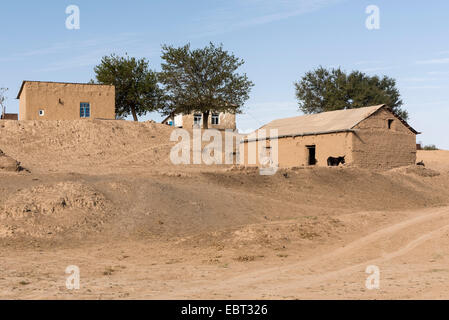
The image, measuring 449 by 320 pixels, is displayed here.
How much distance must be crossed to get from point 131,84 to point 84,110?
11919 millimetres

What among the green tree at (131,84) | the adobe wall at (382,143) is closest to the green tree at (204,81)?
the green tree at (131,84)

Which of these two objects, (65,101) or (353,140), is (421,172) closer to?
(353,140)

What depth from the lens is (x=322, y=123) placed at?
124 ft

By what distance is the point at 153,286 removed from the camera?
1075 cm

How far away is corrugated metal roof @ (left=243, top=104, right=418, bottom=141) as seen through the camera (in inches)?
1389

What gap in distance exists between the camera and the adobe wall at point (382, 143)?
3425 cm

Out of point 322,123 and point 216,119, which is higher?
point 216,119

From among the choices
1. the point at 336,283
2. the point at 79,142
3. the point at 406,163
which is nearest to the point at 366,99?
the point at 406,163

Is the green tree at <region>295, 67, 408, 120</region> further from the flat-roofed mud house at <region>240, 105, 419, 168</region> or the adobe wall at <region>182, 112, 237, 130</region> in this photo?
the flat-roofed mud house at <region>240, 105, 419, 168</region>

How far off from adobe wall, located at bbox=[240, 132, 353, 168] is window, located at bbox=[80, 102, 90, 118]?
16498 millimetres

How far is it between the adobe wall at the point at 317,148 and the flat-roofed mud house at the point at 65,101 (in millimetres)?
15710

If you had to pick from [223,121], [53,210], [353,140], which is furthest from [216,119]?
[53,210]

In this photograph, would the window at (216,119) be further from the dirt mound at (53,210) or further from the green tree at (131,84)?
the dirt mound at (53,210)
